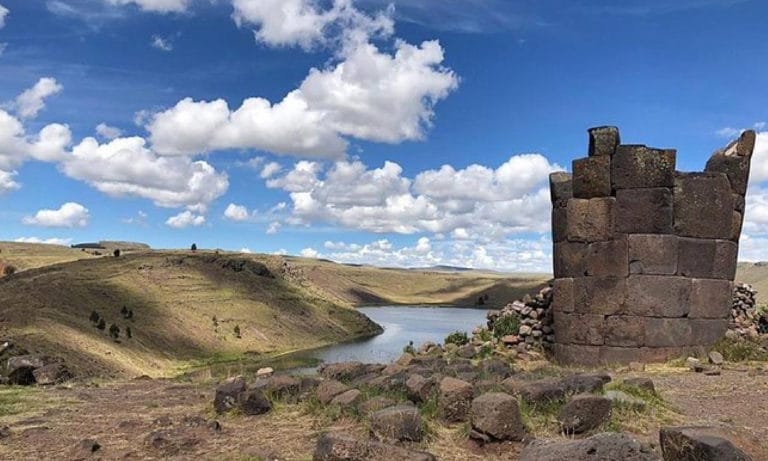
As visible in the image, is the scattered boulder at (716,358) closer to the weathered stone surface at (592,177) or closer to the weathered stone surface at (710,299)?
the weathered stone surface at (710,299)

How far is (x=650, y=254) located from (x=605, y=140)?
261 centimetres

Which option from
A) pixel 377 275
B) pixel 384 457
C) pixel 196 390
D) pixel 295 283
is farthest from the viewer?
pixel 377 275

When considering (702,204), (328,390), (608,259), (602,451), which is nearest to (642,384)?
(328,390)

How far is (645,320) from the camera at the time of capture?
46.5 feet

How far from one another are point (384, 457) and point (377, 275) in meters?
191

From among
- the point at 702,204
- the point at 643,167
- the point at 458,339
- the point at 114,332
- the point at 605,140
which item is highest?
the point at 605,140

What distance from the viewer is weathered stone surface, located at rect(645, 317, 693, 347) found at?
1416 centimetres

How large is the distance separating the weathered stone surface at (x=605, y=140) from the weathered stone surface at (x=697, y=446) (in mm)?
9246

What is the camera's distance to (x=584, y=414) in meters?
7.36

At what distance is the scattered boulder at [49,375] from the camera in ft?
45.3

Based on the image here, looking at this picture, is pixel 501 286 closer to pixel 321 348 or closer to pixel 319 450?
pixel 321 348

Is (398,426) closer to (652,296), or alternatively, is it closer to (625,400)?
(625,400)

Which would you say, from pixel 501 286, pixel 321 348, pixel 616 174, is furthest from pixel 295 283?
pixel 501 286

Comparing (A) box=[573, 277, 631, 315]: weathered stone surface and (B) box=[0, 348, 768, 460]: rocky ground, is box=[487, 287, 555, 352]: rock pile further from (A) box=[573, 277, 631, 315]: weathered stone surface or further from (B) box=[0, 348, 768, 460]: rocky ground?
(B) box=[0, 348, 768, 460]: rocky ground
